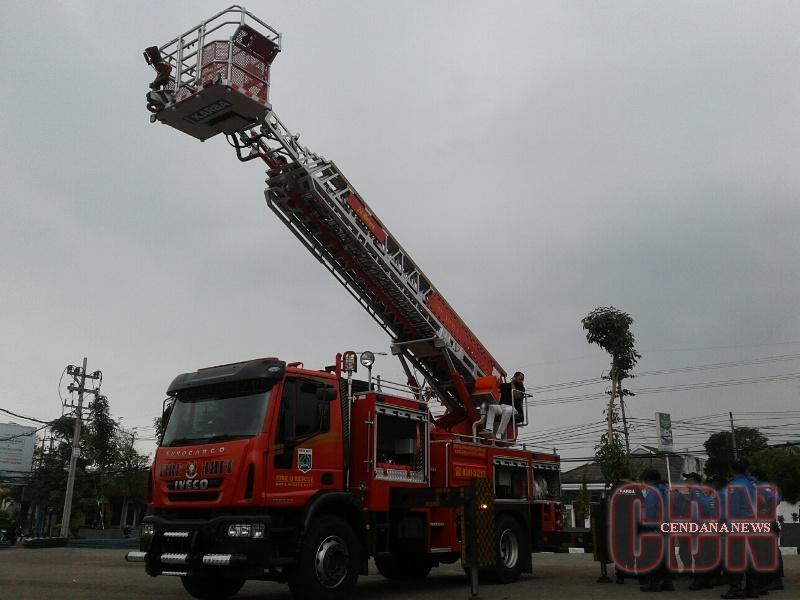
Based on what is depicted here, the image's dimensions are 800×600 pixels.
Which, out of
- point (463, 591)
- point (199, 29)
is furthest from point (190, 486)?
point (199, 29)

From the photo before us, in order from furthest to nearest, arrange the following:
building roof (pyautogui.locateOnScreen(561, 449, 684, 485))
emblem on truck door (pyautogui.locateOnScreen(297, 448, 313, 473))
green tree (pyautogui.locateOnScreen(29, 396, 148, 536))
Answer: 1. building roof (pyautogui.locateOnScreen(561, 449, 684, 485))
2. green tree (pyautogui.locateOnScreen(29, 396, 148, 536))
3. emblem on truck door (pyautogui.locateOnScreen(297, 448, 313, 473))

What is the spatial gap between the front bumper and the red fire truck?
2 centimetres

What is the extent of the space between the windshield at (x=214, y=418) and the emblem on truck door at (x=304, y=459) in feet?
2.07

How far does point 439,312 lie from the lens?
13750 mm

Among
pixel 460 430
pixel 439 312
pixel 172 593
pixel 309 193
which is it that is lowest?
pixel 172 593

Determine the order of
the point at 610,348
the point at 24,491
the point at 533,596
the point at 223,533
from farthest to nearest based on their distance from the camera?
the point at 24,491
the point at 610,348
the point at 533,596
the point at 223,533

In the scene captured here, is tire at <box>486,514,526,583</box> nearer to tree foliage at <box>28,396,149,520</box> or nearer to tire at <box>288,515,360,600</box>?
tire at <box>288,515,360,600</box>

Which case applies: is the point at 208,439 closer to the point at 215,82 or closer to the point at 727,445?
the point at 215,82

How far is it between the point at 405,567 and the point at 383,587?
696 mm

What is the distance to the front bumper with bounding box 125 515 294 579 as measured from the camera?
8.12 metres

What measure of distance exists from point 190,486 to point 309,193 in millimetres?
5025

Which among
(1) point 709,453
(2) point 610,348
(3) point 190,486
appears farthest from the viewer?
(1) point 709,453

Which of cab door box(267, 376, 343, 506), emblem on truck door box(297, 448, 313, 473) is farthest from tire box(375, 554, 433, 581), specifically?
emblem on truck door box(297, 448, 313, 473)

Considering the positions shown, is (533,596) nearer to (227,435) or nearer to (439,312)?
(227,435)
